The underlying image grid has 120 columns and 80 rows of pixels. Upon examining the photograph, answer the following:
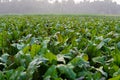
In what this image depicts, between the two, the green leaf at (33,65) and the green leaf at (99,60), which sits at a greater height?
the green leaf at (33,65)

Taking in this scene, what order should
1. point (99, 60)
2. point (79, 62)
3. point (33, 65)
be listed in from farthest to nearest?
point (99, 60)
point (79, 62)
point (33, 65)

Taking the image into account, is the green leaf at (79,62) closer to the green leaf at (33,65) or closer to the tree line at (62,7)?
the green leaf at (33,65)

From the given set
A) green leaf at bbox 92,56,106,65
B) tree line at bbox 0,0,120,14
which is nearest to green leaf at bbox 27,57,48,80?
green leaf at bbox 92,56,106,65

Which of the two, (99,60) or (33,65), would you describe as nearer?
(33,65)

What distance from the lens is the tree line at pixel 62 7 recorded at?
265 feet

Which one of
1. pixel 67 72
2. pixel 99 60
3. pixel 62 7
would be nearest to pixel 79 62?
pixel 67 72

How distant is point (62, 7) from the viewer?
8869cm

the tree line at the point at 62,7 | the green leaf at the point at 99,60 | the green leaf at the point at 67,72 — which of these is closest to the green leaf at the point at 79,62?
the green leaf at the point at 67,72

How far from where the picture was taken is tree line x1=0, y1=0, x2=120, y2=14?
80.7m

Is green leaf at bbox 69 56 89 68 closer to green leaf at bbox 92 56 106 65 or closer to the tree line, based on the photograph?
green leaf at bbox 92 56 106 65

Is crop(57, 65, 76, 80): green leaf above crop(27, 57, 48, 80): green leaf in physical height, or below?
below

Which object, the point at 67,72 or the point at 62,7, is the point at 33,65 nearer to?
the point at 67,72

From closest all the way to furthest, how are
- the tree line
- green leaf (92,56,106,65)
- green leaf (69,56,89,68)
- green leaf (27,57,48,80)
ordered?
green leaf (27,57,48,80) < green leaf (69,56,89,68) < green leaf (92,56,106,65) < the tree line

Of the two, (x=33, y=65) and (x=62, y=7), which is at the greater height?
(x=33, y=65)
